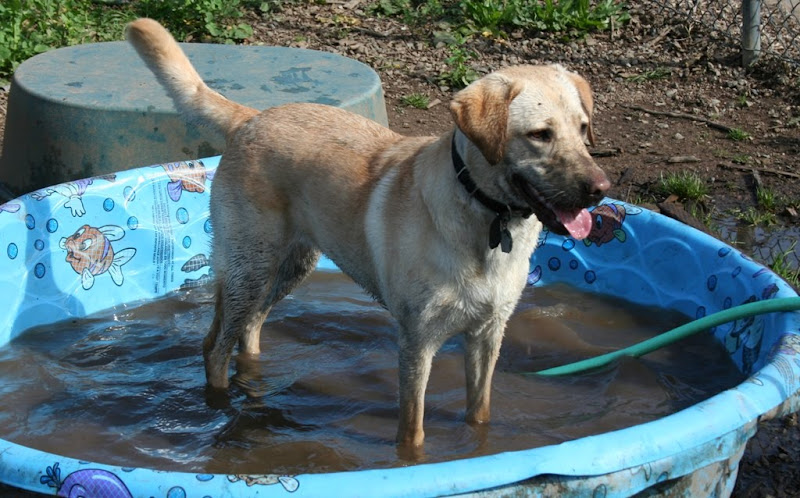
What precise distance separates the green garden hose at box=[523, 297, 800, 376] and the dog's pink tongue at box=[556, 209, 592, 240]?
994 millimetres

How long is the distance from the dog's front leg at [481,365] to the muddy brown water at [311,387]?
0.26 feet

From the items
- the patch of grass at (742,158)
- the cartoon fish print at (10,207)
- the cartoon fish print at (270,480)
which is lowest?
the patch of grass at (742,158)

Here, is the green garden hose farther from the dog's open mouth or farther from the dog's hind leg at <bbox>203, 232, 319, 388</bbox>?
the dog's hind leg at <bbox>203, 232, 319, 388</bbox>

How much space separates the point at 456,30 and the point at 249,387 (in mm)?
5041

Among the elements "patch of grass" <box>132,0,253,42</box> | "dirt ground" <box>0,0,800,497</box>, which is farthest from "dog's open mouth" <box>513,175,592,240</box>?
"patch of grass" <box>132,0,253,42</box>

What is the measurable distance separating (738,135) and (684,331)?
319 cm

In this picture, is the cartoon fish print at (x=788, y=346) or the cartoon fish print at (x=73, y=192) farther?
the cartoon fish print at (x=73, y=192)

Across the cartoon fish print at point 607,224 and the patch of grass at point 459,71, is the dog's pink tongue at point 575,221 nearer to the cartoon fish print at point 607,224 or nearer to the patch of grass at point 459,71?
the cartoon fish print at point 607,224

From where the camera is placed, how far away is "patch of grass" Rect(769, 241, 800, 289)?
4.93 metres

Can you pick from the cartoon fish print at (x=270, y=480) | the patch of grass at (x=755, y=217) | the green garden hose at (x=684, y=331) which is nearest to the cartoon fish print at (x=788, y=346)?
the green garden hose at (x=684, y=331)

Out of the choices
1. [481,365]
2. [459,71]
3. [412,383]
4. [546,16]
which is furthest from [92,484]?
[546,16]

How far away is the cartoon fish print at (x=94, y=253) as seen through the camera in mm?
5078

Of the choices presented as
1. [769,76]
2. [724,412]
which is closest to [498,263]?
[724,412]

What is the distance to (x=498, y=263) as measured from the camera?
3.36 m
